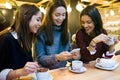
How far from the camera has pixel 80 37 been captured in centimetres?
200

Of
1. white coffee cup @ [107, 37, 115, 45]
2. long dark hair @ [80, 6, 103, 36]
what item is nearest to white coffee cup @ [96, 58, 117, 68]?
white coffee cup @ [107, 37, 115, 45]

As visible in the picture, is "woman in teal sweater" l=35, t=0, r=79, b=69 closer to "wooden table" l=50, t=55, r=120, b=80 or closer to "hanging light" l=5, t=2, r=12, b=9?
"wooden table" l=50, t=55, r=120, b=80

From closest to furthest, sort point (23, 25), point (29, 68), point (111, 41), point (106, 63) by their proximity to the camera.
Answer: point (29, 68) < point (23, 25) < point (106, 63) < point (111, 41)

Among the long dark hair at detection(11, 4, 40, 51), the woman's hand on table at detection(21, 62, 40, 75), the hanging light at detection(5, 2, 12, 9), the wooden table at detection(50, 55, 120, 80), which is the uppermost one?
the hanging light at detection(5, 2, 12, 9)

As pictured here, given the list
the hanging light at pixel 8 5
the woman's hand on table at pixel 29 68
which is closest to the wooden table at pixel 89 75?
the woman's hand on table at pixel 29 68

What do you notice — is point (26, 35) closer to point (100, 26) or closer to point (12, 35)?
A: point (12, 35)

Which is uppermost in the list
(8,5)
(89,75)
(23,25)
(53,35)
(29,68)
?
(8,5)

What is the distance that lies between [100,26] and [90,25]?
0.42 ft

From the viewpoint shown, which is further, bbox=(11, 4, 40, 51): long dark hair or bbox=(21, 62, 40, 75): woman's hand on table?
bbox=(11, 4, 40, 51): long dark hair

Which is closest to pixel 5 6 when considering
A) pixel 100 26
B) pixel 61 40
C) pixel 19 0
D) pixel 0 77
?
pixel 19 0

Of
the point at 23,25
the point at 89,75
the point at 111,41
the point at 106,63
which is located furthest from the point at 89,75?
the point at 23,25

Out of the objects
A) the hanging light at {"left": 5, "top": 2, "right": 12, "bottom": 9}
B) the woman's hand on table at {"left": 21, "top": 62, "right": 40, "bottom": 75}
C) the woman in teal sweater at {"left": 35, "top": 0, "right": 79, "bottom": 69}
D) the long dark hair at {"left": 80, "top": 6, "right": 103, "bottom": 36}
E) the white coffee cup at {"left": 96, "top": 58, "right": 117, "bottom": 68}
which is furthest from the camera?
the hanging light at {"left": 5, "top": 2, "right": 12, "bottom": 9}

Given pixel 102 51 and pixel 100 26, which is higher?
pixel 100 26

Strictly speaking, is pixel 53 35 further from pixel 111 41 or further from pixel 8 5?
pixel 8 5
